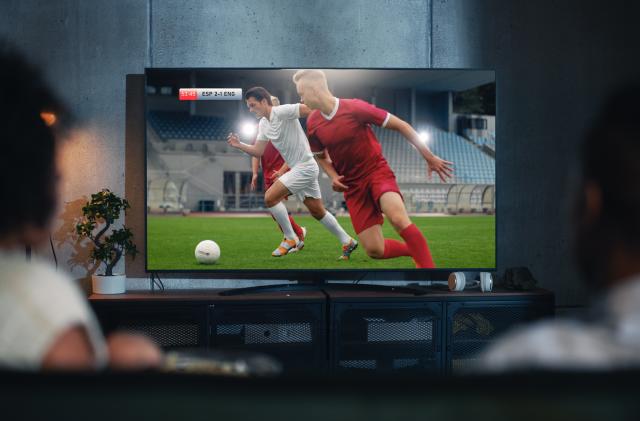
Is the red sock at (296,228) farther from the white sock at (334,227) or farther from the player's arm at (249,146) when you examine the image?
the player's arm at (249,146)

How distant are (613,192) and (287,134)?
127 inches

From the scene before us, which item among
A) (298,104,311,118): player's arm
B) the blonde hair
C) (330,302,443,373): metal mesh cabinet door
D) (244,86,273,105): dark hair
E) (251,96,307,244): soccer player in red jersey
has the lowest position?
(330,302,443,373): metal mesh cabinet door

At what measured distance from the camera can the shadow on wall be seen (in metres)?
3.86

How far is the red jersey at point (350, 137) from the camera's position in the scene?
371 cm

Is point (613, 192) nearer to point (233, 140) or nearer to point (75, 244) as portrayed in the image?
point (233, 140)

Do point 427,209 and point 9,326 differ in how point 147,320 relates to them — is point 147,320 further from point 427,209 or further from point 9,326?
point 9,326

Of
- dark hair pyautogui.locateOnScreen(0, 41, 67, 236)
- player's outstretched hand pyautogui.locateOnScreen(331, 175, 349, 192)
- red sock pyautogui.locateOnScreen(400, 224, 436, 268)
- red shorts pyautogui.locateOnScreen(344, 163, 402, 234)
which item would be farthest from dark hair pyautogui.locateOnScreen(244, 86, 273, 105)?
dark hair pyautogui.locateOnScreen(0, 41, 67, 236)

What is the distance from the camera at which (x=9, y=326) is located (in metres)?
0.64

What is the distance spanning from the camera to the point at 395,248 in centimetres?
373

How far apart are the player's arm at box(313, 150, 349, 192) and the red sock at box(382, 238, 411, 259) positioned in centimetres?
42

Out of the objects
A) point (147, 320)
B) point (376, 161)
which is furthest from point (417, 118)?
point (147, 320)

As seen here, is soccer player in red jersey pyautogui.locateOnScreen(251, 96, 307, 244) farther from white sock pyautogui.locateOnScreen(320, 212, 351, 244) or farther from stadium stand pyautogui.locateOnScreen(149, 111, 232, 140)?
white sock pyautogui.locateOnScreen(320, 212, 351, 244)

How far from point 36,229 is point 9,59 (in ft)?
0.62

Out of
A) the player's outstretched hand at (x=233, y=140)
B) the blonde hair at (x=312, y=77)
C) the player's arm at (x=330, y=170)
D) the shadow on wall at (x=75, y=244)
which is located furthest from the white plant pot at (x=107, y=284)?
the blonde hair at (x=312, y=77)
